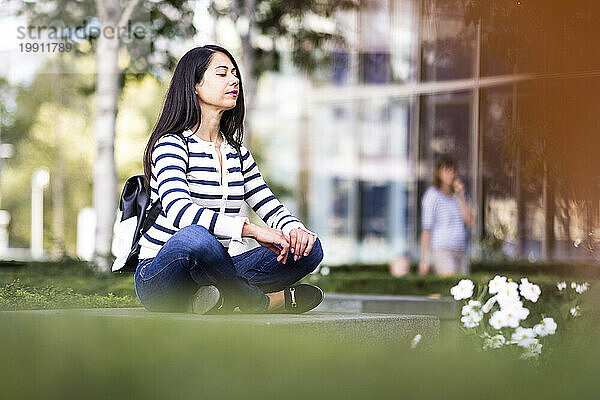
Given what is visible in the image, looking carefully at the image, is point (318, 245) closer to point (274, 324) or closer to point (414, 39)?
point (274, 324)

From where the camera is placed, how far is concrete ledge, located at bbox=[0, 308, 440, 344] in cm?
393

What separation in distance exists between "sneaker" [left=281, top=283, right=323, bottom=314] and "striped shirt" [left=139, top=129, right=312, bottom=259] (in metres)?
0.27

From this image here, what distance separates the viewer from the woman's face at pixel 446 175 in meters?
11.0

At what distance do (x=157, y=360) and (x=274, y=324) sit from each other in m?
1.20

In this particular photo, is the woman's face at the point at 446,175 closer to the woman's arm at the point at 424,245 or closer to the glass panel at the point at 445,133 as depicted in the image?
the woman's arm at the point at 424,245

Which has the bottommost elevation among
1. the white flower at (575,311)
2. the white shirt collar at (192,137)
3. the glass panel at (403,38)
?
the white flower at (575,311)

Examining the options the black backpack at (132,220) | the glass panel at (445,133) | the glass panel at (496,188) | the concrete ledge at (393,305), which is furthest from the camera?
the glass panel at (445,133)

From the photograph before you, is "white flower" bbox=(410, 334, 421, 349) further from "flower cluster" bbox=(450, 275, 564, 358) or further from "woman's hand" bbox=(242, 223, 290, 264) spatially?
"woman's hand" bbox=(242, 223, 290, 264)

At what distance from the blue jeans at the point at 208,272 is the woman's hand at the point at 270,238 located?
129 mm

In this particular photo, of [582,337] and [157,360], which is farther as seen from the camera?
[582,337]

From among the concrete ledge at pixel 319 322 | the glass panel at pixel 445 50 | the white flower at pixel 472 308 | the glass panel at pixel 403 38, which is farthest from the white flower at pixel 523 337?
the glass panel at pixel 403 38

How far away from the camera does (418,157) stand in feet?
55.6

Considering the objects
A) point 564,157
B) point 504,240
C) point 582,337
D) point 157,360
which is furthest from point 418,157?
point 157,360

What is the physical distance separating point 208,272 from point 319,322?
47 centimetres
